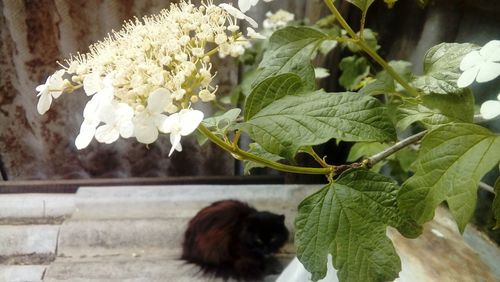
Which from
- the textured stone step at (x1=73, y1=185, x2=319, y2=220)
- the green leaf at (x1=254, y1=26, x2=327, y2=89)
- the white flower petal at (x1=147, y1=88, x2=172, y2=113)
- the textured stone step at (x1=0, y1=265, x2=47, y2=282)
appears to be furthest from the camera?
the textured stone step at (x1=73, y1=185, x2=319, y2=220)

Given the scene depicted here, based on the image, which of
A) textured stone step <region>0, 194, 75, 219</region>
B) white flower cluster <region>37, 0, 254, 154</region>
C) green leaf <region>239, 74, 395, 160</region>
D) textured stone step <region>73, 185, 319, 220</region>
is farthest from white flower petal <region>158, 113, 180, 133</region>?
textured stone step <region>0, 194, 75, 219</region>

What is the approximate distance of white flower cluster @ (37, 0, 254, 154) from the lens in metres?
0.49

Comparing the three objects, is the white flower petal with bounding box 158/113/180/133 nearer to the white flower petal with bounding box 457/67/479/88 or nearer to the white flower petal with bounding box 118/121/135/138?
the white flower petal with bounding box 118/121/135/138

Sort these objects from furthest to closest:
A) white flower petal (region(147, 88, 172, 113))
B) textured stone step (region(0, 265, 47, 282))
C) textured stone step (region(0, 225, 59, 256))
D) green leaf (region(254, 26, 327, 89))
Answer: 1. textured stone step (region(0, 225, 59, 256))
2. textured stone step (region(0, 265, 47, 282))
3. green leaf (region(254, 26, 327, 89))
4. white flower petal (region(147, 88, 172, 113))

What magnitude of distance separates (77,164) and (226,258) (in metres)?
0.86

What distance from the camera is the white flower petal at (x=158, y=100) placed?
0.48m

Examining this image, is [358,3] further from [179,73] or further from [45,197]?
[45,197]

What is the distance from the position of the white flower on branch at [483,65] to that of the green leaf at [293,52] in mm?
268

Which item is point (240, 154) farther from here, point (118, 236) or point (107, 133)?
point (118, 236)

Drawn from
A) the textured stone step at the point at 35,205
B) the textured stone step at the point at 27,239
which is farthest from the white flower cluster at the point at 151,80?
the textured stone step at the point at 35,205

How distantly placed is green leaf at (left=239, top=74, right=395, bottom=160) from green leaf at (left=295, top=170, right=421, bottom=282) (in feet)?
0.34

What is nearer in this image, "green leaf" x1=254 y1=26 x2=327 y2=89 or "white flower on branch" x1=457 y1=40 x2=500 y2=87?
"white flower on branch" x1=457 y1=40 x2=500 y2=87

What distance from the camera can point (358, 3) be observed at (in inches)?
28.3

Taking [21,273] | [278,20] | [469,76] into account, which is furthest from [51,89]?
[278,20]
